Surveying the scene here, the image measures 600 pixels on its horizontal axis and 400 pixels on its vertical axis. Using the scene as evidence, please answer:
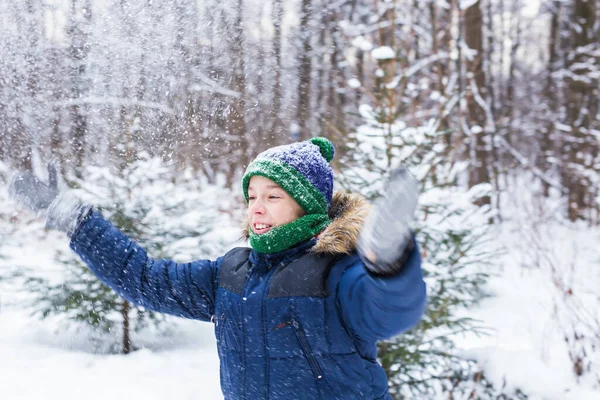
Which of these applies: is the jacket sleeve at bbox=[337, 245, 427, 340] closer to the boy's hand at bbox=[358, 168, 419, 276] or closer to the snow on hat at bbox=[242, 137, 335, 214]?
the boy's hand at bbox=[358, 168, 419, 276]

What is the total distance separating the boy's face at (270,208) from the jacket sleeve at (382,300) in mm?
299

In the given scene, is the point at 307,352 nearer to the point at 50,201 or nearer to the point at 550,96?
the point at 50,201

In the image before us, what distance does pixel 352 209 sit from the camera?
1719mm

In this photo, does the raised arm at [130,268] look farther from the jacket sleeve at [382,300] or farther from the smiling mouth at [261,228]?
the jacket sleeve at [382,300]

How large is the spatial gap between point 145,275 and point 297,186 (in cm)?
64

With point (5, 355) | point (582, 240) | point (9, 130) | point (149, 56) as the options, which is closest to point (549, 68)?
point (582, 240)

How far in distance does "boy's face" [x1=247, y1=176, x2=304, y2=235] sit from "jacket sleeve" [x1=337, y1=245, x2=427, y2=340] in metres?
0.30

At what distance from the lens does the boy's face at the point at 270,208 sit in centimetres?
169

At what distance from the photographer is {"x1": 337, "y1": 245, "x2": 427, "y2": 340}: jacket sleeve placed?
122cm

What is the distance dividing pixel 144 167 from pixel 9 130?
2.22m

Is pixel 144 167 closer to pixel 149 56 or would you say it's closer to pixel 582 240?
pixel 149 56

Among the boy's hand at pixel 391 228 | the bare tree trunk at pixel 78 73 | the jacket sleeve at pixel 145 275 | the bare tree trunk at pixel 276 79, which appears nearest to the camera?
the boy's hand at pixel 391 228

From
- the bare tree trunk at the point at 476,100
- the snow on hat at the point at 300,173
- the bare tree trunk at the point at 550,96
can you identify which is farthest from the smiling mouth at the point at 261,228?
the bare tree trunk at the point at 550,96

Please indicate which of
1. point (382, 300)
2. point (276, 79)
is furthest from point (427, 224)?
point (276, 79)
